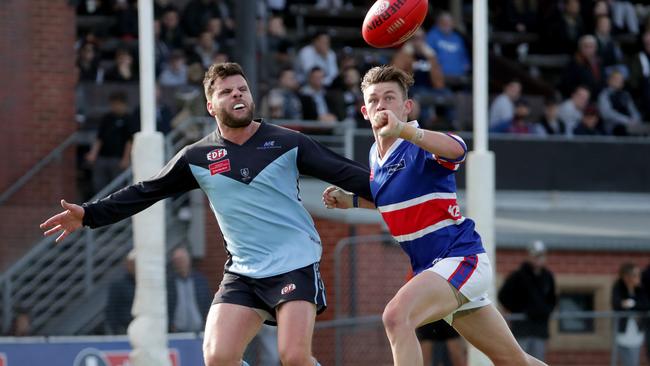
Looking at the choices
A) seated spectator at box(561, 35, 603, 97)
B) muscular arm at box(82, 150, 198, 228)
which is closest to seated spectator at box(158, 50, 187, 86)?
seated spectator at box(561, 35, 603, 97)

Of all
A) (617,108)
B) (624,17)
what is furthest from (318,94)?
(624,17)

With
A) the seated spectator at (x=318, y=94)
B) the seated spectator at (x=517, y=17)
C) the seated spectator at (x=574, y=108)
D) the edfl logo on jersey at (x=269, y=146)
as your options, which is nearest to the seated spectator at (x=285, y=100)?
the seated spectator at (x=318, y=94)

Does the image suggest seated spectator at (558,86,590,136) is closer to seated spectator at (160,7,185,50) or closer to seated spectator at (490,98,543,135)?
seated spectator at (490,98,543,135)

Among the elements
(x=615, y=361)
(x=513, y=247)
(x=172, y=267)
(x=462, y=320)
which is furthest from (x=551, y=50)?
(x=462, y=320)

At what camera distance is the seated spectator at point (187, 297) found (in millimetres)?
14164

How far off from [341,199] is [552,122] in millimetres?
9349

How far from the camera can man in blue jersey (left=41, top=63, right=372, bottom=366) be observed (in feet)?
27.7

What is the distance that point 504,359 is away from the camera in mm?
8367

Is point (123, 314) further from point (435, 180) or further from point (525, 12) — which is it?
point (525, 12)

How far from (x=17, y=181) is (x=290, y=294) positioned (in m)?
7.73

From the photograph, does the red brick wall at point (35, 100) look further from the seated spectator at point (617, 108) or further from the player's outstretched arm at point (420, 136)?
the player's outstretched arm at point (420, 136)

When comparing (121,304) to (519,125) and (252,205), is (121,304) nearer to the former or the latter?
(519,125)

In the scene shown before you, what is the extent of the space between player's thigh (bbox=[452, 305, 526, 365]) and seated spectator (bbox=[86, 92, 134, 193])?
24.7ft

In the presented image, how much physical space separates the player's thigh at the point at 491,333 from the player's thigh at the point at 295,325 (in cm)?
88
